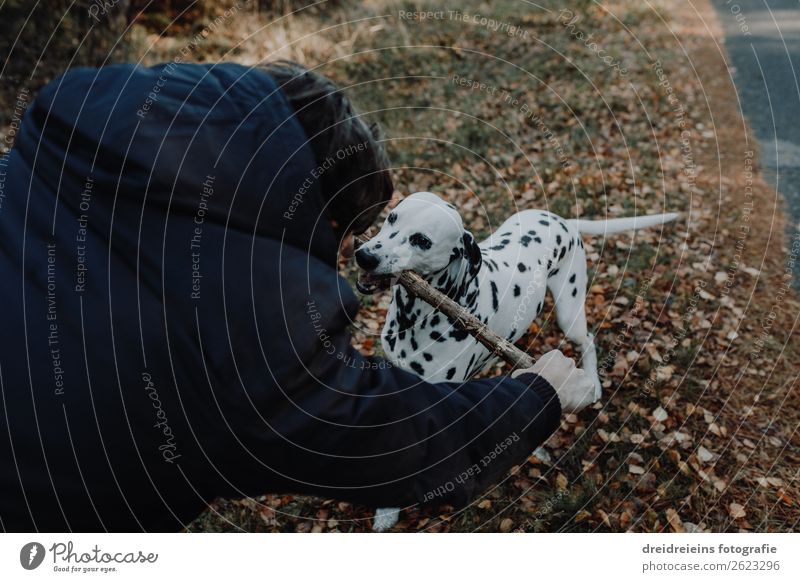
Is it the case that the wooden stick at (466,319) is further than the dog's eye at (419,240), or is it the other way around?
the dog's eye at (419,240)

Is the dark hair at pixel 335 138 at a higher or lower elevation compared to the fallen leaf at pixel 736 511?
higher

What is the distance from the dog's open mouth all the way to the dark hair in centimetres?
118

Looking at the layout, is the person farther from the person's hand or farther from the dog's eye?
the dog's eye

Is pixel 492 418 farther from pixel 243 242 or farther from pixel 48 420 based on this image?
pixel 48 420

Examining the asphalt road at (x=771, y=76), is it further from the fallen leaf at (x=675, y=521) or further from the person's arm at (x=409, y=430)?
the person's arm at (x=409, y=430)

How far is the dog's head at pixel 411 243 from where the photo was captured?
151 inches

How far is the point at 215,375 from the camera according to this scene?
6.20 ft

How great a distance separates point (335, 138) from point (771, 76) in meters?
14.5

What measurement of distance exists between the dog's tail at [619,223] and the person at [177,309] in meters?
3.81

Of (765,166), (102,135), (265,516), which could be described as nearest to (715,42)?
(765,166)

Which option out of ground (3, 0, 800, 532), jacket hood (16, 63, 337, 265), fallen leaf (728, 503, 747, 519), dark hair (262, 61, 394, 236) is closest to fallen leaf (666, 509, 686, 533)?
ground (3, 0, 800, 532)

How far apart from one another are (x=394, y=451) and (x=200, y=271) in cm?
95

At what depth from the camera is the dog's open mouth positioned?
3.86m

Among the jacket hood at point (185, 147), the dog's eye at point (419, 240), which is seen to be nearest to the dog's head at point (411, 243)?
the dog's eye at point (419, 240)
